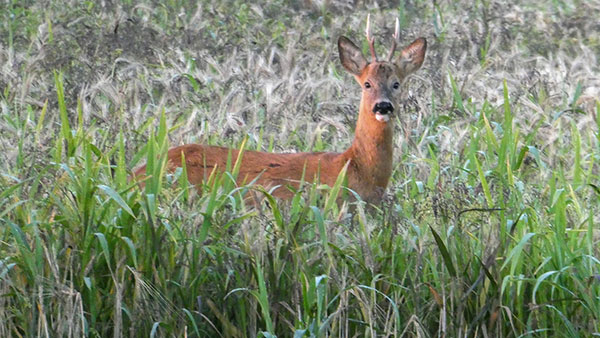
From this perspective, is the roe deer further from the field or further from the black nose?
the field

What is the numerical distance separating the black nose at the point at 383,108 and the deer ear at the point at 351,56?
548 millimetres

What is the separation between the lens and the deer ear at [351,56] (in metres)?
7.27

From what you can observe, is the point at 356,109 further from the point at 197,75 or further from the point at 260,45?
the point at 260,45

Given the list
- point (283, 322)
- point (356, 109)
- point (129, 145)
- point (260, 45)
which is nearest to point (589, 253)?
point (283, 322)

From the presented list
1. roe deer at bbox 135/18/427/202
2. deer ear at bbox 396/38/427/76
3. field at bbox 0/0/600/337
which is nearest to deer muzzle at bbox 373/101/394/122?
roe deer at bbox 135/18/427/202

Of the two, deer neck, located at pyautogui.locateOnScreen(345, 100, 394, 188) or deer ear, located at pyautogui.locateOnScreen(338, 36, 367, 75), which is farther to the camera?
deer ear, located at pyautogui.locateOnScreen(338, 36, 367, 75)

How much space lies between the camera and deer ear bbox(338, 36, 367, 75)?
23.8ft

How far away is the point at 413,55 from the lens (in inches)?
286

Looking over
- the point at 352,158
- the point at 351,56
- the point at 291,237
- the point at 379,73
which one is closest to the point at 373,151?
the point at 352,158

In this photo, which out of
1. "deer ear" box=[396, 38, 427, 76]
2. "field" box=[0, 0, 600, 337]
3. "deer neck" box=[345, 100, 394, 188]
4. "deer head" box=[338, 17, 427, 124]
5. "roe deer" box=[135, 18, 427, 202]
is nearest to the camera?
"field" box=[0, 0, 600, 337]

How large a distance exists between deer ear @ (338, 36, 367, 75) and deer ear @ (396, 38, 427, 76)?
0.22m

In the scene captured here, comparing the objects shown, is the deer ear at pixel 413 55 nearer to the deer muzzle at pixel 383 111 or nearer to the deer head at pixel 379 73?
the deer head at pixel 379 73

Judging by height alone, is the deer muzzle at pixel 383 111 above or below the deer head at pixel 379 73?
below

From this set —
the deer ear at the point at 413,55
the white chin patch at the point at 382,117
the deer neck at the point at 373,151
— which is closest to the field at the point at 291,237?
the deer neck at the point at 373,151
